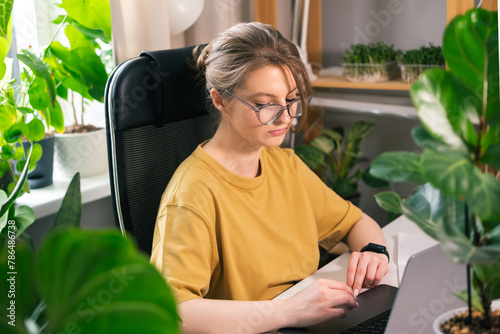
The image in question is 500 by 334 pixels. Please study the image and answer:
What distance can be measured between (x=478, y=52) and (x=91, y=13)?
1.36m

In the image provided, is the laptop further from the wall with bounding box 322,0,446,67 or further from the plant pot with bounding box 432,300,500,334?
the wall with bounding box 322,0,446,67

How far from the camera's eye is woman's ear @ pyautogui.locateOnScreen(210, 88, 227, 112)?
114 centimetres

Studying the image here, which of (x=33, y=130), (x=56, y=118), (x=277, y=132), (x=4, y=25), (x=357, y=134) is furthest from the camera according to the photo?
(x=357, y=134)

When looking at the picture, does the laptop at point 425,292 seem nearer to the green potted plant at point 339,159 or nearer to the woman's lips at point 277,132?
the woman's lips at point 277,132

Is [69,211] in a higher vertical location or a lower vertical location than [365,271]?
higher

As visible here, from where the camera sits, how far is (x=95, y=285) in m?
0.29

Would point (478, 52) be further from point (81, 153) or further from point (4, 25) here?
point (81, 153)

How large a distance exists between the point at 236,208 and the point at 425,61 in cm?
98

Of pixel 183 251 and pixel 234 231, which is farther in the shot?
pixel 234 231

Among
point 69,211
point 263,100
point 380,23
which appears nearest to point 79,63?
point 263,100

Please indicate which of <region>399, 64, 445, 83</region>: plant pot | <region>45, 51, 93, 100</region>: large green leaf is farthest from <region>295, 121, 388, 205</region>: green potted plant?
<region>45, 51, 93, 100</region>: large green leaf

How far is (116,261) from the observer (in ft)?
0.96

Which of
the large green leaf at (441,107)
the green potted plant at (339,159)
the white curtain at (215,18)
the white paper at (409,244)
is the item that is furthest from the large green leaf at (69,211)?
the green potted plant at (339,159)

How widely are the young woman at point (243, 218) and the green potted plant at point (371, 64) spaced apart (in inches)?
31.1
